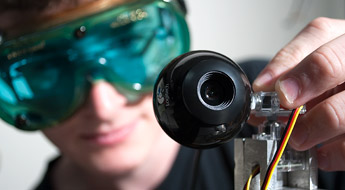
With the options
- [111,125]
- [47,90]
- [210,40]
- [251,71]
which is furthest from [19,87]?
[210,40]

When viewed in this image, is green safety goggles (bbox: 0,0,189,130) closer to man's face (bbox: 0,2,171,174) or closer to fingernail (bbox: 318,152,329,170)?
man's face (bbox: 0,2,171,174)

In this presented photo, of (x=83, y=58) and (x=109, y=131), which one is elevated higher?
(x=83, y=58)

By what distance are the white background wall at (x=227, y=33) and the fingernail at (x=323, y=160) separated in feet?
3.20

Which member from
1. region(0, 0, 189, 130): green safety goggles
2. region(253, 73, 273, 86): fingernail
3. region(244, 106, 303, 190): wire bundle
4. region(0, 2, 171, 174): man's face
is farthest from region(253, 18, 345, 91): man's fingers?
region(0, 2, 171, 174): man's face

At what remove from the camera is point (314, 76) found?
0.44 metres

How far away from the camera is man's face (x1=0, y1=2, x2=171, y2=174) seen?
0.90 m

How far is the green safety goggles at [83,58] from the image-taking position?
79 centimetres

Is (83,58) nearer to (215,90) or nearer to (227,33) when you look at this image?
(215,90)

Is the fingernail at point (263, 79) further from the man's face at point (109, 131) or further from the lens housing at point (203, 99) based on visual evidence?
the man's face at point (109, 131)

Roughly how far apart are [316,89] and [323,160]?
0.56 feet

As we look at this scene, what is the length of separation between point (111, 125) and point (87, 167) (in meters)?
0.23

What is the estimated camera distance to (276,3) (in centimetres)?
176

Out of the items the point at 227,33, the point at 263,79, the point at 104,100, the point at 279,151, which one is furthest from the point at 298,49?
the point at 227,33

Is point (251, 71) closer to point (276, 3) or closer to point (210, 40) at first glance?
point (210, 40)
